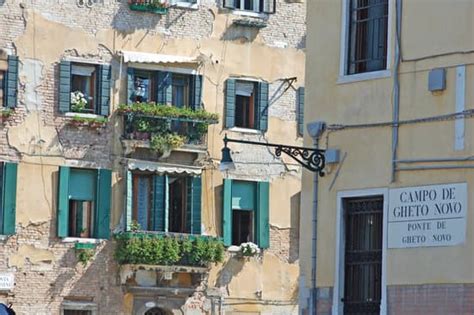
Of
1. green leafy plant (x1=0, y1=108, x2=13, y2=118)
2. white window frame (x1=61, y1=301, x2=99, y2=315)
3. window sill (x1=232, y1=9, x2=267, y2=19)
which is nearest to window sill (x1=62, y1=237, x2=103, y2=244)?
white window frame (x1=61, y1=301, x2=99, y2=315)

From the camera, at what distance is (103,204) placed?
40938 millimetres

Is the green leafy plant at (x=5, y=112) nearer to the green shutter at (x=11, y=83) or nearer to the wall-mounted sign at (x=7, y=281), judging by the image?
the green shutter at (x=11, y=83)

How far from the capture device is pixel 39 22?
4075cm

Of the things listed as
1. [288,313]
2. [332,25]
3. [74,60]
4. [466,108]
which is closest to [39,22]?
[74,60]

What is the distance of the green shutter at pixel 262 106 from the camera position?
43.2m

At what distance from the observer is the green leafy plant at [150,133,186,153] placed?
1628 inches

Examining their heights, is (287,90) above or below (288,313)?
above

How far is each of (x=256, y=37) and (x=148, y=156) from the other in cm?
406

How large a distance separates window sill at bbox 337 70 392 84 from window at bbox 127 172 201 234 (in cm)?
1754

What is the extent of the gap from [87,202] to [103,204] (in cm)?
35

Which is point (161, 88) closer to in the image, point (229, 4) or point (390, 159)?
point (229, 4)

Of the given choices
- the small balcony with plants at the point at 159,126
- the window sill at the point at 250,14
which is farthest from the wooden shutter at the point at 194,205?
the window sill at the point at 250,14

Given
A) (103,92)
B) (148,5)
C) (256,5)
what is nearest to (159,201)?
(103,92)

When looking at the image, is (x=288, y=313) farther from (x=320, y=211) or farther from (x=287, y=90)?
(x=320, y=211)
